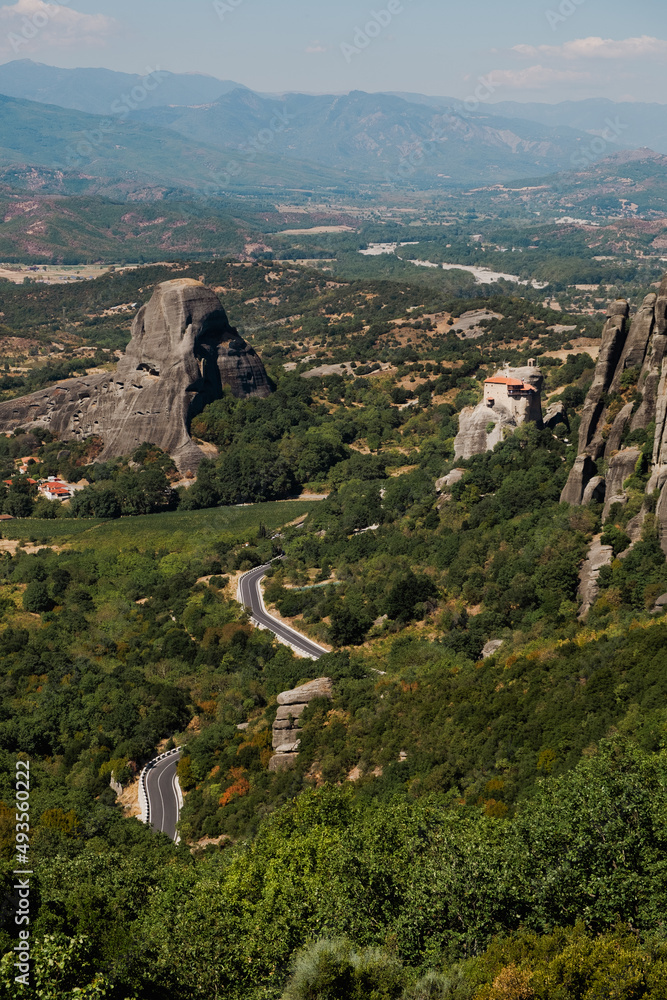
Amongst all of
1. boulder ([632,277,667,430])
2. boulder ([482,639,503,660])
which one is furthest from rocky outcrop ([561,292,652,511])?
boulder ([482,639,503,660])

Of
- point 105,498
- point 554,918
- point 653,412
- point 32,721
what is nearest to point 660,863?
point 554,918

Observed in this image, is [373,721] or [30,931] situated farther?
[373,721]

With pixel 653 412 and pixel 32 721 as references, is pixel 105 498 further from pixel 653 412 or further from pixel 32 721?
pixel 653 412

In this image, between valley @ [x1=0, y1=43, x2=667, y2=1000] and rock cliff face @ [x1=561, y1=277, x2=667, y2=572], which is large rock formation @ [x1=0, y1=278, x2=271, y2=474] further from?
rock cliff face @ [x1=561, y1=277, x2=667, y2=572]

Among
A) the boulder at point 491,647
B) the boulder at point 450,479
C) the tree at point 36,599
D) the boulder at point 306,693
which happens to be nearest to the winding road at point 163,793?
the boulder at point 306,693

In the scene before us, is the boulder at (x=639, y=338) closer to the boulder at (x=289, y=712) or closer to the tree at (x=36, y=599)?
the boulder at (x=289, y=712)

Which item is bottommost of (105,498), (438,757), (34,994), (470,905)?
(105,498)

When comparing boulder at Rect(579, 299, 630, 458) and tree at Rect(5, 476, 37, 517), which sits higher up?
boulder at Rect(579, 299, 630, 458)
